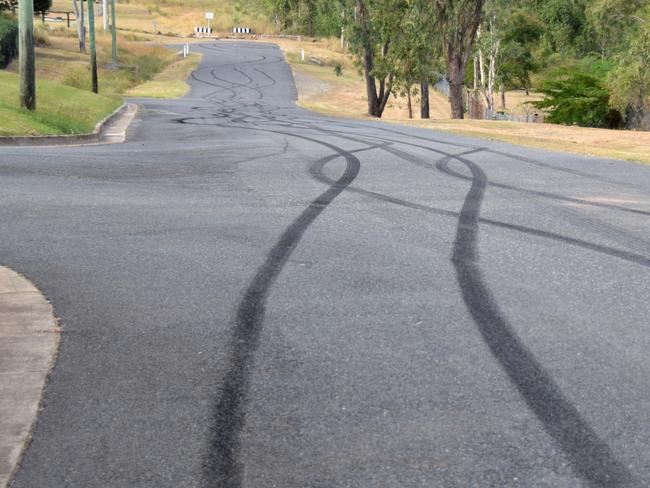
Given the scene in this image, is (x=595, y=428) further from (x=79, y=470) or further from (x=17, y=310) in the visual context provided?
(x=17, y=310)

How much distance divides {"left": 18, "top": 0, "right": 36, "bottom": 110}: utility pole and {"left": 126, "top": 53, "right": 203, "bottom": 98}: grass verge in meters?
26.2

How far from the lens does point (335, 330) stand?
620 centimetres

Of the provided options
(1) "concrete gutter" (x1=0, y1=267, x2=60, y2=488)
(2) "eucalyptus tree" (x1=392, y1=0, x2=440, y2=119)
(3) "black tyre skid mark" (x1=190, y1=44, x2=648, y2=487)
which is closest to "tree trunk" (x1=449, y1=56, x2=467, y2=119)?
(2) "eucalyptus tree" (x1=392, y1=0, x2=440, y2=119)

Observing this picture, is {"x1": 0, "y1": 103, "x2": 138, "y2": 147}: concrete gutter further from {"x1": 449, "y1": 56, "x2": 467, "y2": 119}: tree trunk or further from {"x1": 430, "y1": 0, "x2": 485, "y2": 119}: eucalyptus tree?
{"x1": 449, "y1": 56, "x2": 467, "y2": 119}: tree trunk

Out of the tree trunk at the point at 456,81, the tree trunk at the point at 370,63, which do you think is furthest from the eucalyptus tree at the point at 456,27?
the tree trunk at the point at 370,63

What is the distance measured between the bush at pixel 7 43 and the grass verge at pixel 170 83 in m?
6.18

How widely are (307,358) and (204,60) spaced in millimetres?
75690

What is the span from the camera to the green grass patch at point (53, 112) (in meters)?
20.3

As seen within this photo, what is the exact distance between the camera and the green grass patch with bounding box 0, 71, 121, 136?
798 inches

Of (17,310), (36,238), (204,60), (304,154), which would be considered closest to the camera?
(17,310)

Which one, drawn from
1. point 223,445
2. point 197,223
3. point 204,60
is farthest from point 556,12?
point 223,445

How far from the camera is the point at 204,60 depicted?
259 feet

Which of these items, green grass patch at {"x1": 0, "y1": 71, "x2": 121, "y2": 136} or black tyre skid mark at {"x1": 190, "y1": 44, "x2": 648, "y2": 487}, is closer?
black tyre skid mark at {"x1": 190, "y1": 44, "x2": 648, "y2": 487}

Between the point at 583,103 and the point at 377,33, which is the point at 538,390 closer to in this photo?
the point at 377,33
